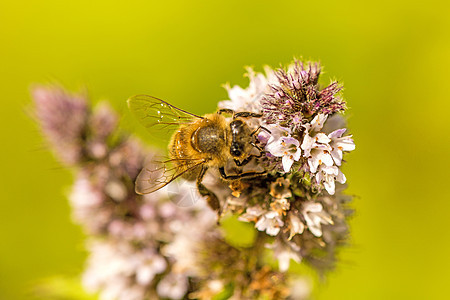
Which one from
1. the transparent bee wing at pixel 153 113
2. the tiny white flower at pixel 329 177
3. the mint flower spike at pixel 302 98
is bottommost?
the tiny white flower at pixel 329 177

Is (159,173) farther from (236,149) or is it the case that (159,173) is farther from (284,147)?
(284,147)

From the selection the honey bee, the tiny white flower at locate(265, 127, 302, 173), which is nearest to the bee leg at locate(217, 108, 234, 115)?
the honey bee

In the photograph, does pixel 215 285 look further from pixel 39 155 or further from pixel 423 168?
pixel 39 155

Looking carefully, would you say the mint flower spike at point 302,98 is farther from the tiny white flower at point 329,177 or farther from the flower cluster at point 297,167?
the tiny white flower at point 329,177

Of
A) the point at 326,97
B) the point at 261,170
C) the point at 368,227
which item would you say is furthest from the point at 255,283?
the point at 368,227

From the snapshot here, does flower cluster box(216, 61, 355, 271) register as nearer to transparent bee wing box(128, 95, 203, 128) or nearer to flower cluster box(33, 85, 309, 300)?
transparent bee wing box(128, 95, 203, 128)

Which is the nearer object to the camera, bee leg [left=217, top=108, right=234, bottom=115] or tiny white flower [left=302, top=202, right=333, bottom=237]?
tiny white flower [left=302, top=202, right=333, bottom=237]

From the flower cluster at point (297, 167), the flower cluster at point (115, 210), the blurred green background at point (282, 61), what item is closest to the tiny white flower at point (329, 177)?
the flower cluster at point (297, 167)
